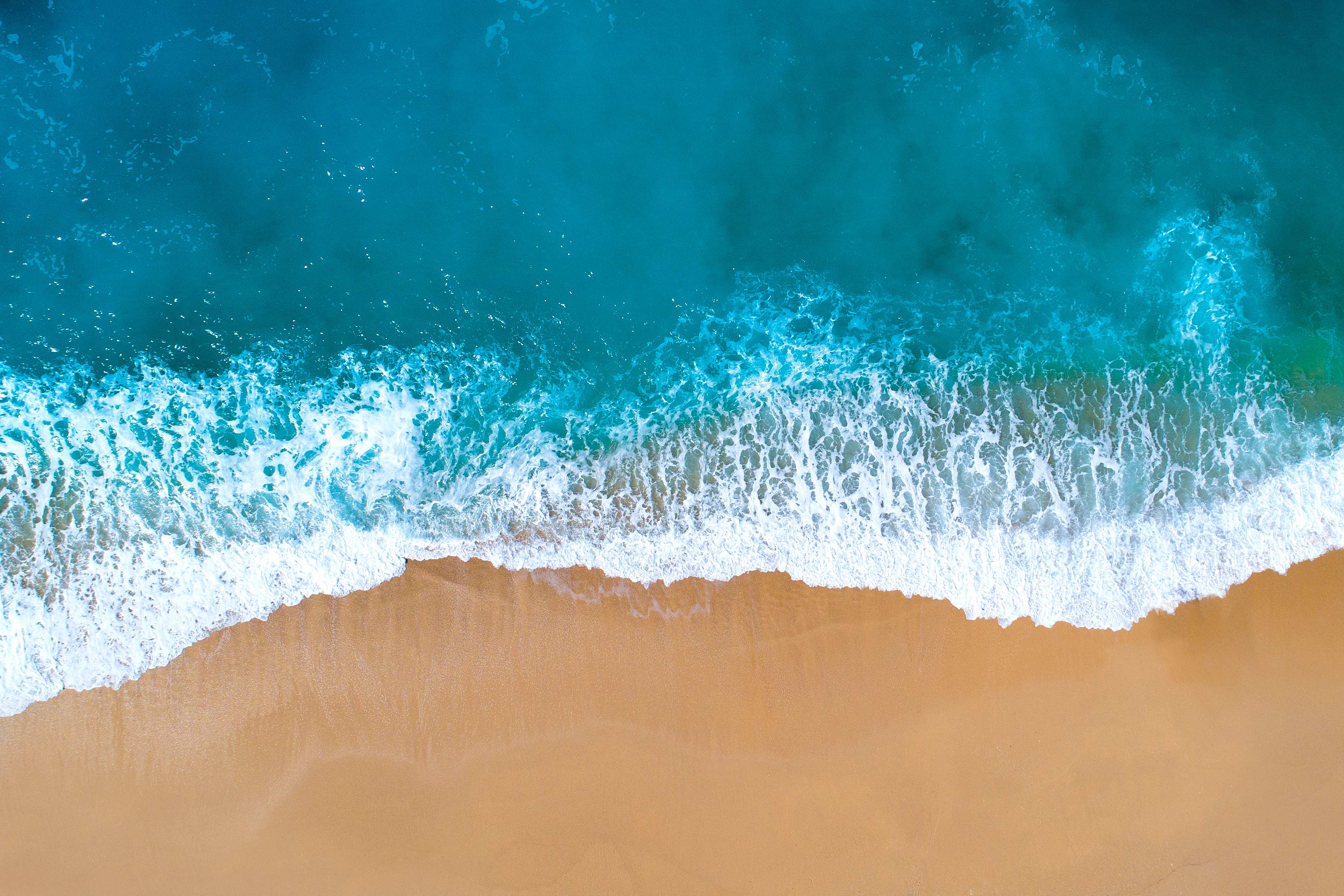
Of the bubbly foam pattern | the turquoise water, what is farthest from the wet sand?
the turquoise water

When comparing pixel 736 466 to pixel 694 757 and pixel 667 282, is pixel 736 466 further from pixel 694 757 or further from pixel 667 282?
pixel 694 757

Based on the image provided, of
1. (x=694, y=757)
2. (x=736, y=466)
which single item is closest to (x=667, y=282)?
(x=736, y=466)

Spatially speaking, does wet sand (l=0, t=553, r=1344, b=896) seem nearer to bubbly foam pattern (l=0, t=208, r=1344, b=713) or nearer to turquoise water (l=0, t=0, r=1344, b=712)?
bubbly foam pattern (l=0, t=208, r=1344, b=713)

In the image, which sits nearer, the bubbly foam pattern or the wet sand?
the wet sand

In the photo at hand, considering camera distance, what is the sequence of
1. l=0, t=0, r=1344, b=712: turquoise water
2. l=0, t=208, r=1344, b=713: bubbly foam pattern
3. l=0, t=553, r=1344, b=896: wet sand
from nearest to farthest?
1. l=0, t=553, r=1344, b=896: wet sand
2. l=0, t=208, r=1344, b=713: bubbly foam pattern
3. l=0, t=0, r=1344, b=712: turquoise water

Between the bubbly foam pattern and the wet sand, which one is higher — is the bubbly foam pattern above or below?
above

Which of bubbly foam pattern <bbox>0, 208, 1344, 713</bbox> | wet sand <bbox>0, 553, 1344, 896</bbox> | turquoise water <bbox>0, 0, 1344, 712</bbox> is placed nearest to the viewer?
wet sand <bbox>0, 553, 1344, 896</bbox>

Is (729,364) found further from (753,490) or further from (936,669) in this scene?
(936,669)
